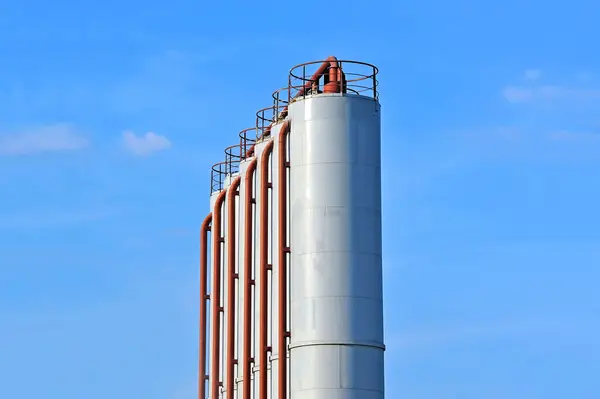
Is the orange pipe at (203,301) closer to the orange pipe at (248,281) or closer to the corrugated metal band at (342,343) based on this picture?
the orange pipe at (248,281)

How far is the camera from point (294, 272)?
186ft

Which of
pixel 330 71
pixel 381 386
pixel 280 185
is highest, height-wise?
pixel 330 71

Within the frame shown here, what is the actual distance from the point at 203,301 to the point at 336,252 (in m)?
20.1

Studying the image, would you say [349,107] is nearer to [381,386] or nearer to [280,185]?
[280,185]

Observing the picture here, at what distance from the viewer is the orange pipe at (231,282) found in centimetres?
6744

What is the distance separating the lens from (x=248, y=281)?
2512 inches

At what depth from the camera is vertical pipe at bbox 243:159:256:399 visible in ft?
207

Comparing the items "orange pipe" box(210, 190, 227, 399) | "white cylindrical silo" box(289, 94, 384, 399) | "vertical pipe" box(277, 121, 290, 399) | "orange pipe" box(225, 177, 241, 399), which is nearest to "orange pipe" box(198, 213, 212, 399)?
"orange pipe" box(210, 190, 227, 399)

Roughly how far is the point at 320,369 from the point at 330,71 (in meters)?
12.7

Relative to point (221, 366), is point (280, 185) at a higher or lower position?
higher

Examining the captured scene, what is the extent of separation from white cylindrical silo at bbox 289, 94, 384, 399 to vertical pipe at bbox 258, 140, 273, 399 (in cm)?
350

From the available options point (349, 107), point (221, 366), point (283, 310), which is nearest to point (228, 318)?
point (221, 366)

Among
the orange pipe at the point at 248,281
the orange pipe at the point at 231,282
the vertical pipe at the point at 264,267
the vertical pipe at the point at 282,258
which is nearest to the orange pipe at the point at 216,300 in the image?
the orange pipe at the point at 231,282

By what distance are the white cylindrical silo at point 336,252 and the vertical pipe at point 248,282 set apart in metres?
7.01
